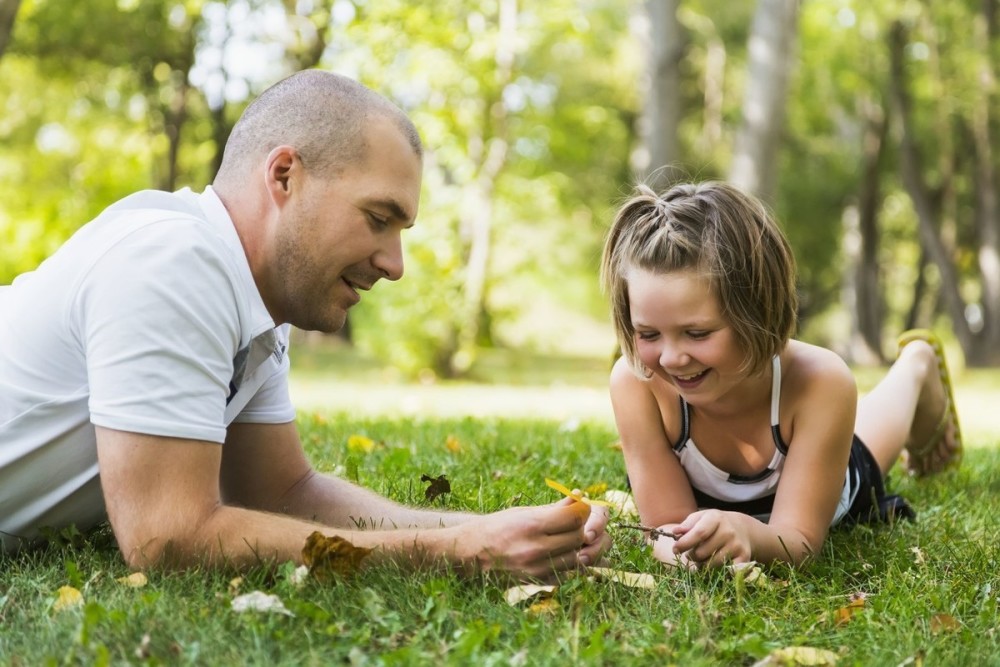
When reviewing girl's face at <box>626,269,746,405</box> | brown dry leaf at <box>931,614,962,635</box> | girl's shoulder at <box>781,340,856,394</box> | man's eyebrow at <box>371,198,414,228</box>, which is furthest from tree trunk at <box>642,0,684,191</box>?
brown dry leaf at <box>931,614,962,635</box>

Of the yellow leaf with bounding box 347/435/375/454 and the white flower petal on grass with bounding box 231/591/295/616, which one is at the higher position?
the white flower petal on grass with bounding box 231/591/295/616

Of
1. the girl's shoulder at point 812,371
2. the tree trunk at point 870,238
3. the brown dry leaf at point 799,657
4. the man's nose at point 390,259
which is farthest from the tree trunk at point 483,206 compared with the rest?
the tree trunk at point 870,238

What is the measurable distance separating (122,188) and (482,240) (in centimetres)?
1283

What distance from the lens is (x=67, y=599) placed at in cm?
231

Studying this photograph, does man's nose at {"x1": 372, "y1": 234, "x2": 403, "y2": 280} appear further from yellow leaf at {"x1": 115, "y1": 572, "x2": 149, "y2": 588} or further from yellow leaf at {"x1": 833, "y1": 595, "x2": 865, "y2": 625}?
yellow leaf at {"x1": 833, "y1": 595, "x2": 865, "y2": 625}

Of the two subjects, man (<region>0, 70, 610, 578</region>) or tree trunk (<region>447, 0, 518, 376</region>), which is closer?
man (<region>0, 70, 610, 578</region>)

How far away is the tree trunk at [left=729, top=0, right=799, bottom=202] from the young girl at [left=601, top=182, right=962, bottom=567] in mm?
7449

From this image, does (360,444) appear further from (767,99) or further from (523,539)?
(767,99)

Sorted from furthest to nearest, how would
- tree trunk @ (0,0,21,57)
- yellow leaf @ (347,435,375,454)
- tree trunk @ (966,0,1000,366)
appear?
tree trunk @ (966,0,1000,366) → tree trunk @ (0,0,21,57) → yellow leaf @ (347,435,375,454)

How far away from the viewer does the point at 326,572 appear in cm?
240

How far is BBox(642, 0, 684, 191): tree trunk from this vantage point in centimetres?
1087

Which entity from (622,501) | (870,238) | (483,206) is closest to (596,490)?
(622,501)

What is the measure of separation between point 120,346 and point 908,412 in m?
3.39

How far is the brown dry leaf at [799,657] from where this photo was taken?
212cm
